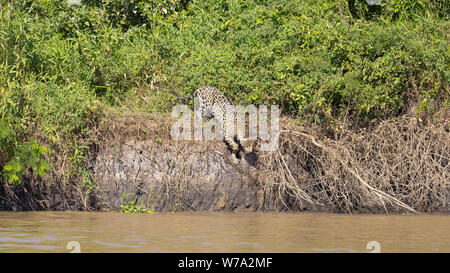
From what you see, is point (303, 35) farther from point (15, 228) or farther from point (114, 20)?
point (15, 228)

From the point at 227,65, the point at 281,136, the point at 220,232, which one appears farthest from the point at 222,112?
the point at 220,232

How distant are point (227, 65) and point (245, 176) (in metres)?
1.47

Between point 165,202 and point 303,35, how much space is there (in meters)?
2.83

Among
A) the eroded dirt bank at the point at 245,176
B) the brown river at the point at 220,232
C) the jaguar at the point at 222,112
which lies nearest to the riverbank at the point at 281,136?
the eroded dirt bank at the point at 245,176

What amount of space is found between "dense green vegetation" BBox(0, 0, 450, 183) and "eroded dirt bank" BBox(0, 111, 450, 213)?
0.33 metres

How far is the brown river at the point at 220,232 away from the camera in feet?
19.6

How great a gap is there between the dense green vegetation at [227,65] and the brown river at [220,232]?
103 cm

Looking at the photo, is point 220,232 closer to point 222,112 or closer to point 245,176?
point 245,176

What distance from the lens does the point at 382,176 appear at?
332 inches

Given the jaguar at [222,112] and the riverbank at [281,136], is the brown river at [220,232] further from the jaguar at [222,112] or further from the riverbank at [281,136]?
the jaguar at [222,112]

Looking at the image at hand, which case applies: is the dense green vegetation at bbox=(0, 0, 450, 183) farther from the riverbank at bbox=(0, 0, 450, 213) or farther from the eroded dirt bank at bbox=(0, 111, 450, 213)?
the eroded dirt bank at bbox=(0, 111, 450, 213)

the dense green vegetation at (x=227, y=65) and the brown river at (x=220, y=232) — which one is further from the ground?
the dense green vegetation at (x=227, y=65)

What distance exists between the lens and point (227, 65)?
8938 mm

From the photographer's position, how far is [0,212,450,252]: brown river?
235 inches
